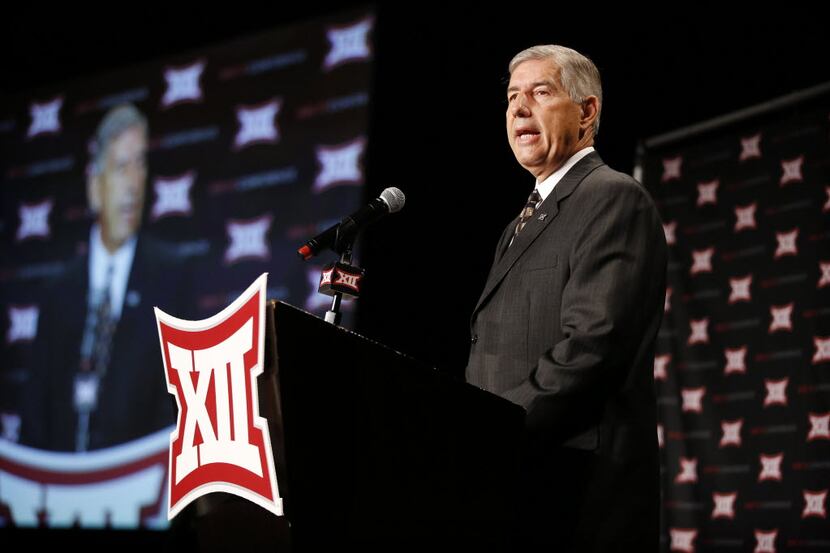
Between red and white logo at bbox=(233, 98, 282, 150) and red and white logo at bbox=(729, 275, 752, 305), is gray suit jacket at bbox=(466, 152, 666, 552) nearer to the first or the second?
red and white logo at bbox=(729, 275, 752, 305)

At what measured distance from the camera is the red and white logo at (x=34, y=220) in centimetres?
525

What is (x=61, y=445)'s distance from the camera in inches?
188

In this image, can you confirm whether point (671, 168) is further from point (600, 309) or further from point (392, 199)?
point (600, 309)

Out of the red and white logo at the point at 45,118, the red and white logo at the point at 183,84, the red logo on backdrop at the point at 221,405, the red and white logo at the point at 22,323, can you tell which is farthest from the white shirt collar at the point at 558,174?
the red and white logo at the point at 45,118

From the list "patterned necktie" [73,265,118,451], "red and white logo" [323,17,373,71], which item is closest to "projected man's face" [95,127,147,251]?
"patterned necktie" [73,265,118,451]

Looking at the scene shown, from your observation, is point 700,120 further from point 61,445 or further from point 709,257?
point 61,445

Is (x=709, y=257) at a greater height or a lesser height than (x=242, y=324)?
greater

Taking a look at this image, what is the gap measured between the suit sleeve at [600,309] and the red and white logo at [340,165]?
242cm

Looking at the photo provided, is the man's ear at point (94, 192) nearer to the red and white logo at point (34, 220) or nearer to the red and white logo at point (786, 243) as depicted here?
the red and white logo at point (34, 220)

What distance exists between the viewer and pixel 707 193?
14.9ft

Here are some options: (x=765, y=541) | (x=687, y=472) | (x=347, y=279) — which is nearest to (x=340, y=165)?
(x=687, y=472)

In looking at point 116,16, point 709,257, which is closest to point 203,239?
point 116,16

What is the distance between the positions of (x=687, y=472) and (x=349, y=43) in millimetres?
2487

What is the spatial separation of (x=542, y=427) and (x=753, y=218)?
3089 mm
